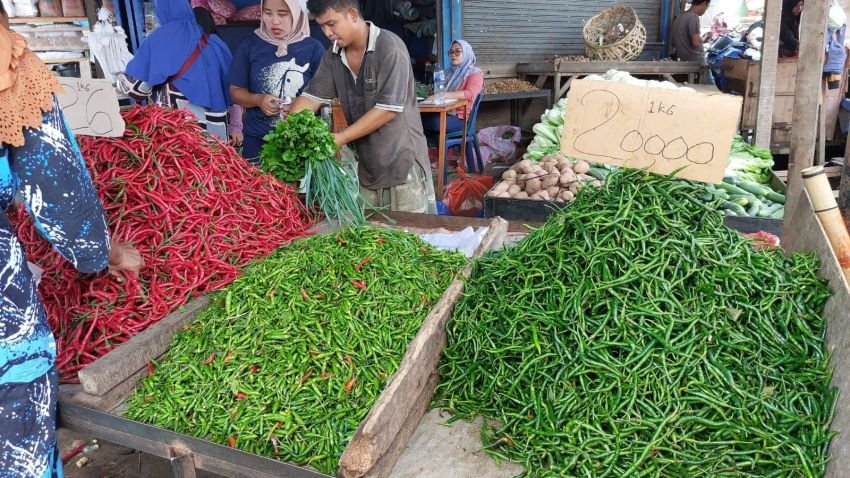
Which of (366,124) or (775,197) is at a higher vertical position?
(366,124)

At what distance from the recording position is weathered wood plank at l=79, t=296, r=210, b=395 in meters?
1.92

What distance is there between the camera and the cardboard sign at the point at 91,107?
247 cm

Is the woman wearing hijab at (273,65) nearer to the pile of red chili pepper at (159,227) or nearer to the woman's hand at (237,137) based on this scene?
the woman's hand at (237,137)

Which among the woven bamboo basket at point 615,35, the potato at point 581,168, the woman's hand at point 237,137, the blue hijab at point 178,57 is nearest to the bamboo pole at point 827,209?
the potato at point 581,168

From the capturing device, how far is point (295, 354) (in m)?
1.95

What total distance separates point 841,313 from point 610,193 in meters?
0.77

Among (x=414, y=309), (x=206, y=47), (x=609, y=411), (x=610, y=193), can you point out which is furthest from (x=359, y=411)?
(x=206, y=47)

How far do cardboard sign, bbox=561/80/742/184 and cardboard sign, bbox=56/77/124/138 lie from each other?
196 centimetres

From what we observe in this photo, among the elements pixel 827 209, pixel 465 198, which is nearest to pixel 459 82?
pixel 465 198

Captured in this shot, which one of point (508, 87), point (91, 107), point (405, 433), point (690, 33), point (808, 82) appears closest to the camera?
point (405, 433)

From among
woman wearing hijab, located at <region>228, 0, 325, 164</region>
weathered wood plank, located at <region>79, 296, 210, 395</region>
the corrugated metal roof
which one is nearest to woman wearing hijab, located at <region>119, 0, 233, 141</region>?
woman wearing hijab, located at <region>228, 0, 325, 164</region>

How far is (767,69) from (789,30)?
10.5 ft

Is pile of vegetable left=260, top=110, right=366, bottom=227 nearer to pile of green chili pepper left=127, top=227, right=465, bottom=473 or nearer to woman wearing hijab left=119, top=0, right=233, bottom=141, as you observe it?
pile of green chili pepper left=127, top=227, right=465, bottom=473

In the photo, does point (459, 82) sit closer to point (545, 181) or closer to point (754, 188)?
point (545, 181)
